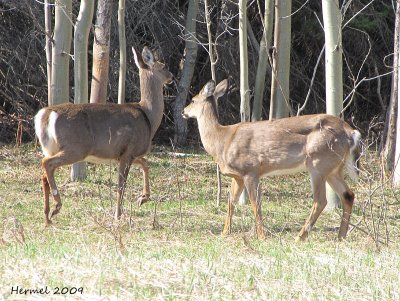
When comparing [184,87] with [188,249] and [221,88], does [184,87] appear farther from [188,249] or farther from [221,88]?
[188,249]

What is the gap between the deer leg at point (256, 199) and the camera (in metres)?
9.47

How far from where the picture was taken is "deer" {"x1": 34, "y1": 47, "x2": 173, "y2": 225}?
1009 cm

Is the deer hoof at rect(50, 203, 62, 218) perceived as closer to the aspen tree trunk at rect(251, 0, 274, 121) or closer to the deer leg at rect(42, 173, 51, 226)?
the deer leg at rect(42, 173, 51, 226)

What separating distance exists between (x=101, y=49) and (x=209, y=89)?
2.72 m

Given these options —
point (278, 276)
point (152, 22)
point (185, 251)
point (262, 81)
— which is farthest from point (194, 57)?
point (278, 276)

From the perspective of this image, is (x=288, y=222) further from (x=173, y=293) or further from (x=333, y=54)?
(x=173, y=293)

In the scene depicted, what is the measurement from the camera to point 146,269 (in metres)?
6.41

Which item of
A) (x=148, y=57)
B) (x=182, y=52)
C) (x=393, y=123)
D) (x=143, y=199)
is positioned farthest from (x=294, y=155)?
(x=182, y=52)

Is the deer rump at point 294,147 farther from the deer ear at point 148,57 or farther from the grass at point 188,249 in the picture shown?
the deer ear at point 148,57

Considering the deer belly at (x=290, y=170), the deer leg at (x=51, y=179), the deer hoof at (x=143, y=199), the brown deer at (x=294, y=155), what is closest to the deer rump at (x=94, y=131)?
the deer leg at (x=51, y=179)

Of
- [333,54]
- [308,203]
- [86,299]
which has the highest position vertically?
[333,54]

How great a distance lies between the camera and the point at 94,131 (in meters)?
10.5

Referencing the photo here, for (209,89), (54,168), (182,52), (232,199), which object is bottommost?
(232,199)

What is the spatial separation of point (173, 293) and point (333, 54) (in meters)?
5.85
